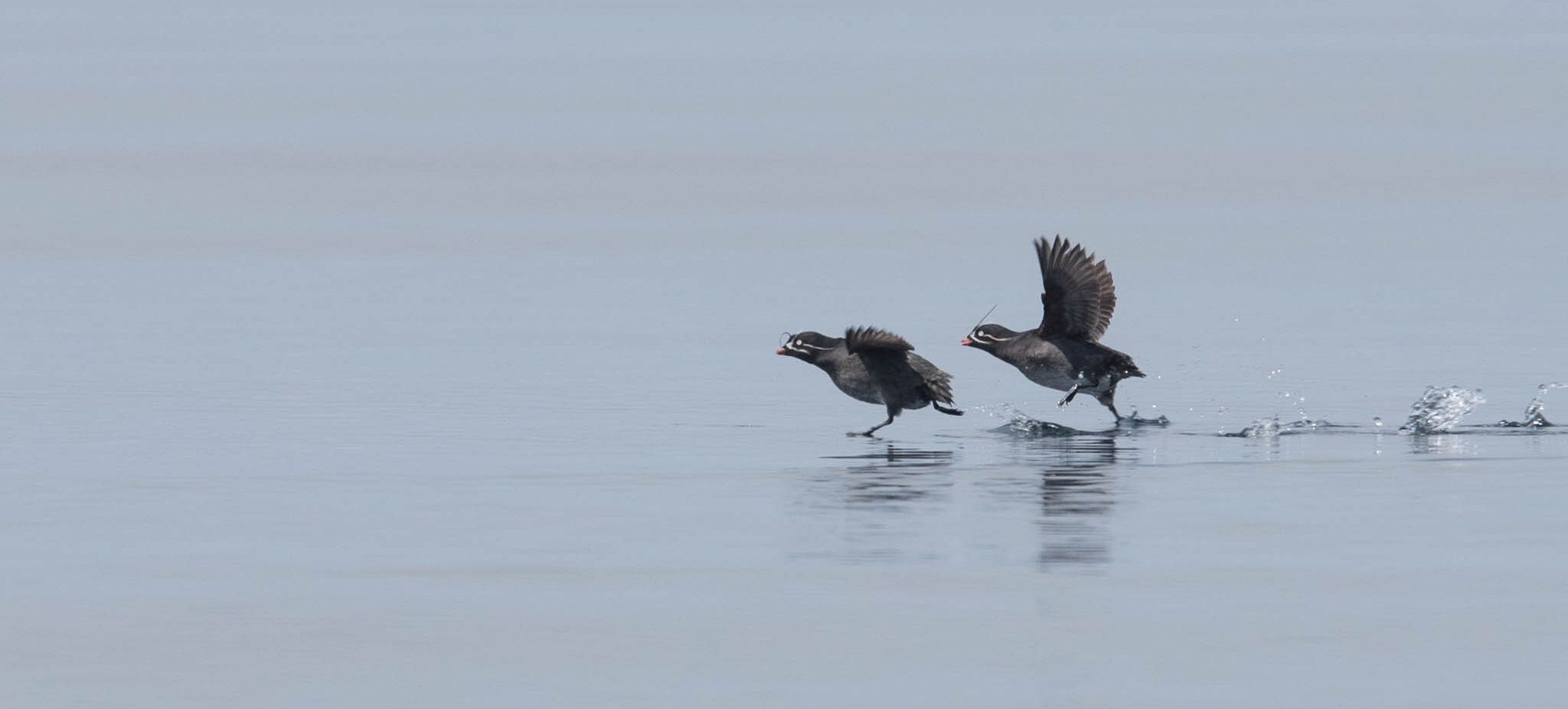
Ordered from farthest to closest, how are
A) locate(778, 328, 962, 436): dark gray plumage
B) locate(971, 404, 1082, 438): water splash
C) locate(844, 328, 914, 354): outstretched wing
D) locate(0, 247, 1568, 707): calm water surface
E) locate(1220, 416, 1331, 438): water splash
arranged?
1. locate(778, 328, 962, 436): dark gray plumage
2. locate(971, 404, 1082, 438): water splash
3. locate(844, 328, 914, 354): outstretched wing
4. locate(1220, 416, 1331, 438): water splash
5. locate(0, 247, 1568, 707): calm water surface

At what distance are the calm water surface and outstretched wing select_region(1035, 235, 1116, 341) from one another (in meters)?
0.96

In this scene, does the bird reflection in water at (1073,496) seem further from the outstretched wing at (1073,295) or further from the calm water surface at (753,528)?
the outstretched wing at (1073,295)

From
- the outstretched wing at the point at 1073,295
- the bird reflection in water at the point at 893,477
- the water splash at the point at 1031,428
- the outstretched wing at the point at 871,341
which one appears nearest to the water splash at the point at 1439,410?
the water splash at the point at 1031,428

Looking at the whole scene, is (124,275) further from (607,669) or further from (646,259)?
(607,669)

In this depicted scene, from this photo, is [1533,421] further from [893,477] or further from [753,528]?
[753,528]

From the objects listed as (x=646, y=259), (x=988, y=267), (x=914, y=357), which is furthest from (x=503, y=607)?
(x=646, y=259)

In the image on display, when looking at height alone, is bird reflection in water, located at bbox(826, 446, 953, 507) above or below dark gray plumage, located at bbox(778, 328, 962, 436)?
below

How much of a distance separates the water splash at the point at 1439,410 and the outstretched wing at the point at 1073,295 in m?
3.56

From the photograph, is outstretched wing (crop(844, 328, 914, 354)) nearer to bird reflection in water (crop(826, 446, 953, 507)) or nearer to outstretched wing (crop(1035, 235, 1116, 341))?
bird reflection in water (crop(826, 446, 953, 507))

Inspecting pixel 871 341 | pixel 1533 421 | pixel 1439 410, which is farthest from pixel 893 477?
pixel 1533 421

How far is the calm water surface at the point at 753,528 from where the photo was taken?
41.4 ft

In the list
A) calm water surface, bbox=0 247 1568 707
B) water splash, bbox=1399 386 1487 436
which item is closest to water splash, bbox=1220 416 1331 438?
calm water surface, bbox=0 247 1568 707

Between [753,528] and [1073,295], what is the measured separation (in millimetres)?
9846

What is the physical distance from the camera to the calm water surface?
1263cm
